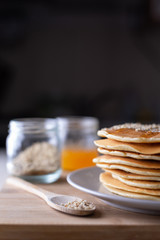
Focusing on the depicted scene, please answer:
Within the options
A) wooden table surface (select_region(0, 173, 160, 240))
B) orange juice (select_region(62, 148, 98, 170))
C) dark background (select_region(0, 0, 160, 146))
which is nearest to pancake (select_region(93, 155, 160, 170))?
wooden table surface (select_region(0, 173, 160, 240))

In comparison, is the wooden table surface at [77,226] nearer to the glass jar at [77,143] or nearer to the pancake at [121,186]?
the pancake at [121,186]

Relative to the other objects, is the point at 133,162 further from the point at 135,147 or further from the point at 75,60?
the point at 75,60

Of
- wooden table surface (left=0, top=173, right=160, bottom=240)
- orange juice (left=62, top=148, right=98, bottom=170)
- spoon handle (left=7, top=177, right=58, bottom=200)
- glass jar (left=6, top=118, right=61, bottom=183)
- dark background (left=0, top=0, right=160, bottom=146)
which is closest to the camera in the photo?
wooden table surface (left=0, top=173, right=160, bottom=240)

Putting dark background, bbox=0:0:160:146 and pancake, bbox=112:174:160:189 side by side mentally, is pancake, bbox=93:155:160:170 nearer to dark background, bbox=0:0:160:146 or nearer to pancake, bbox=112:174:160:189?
pancake, bbox=112:174:160:189

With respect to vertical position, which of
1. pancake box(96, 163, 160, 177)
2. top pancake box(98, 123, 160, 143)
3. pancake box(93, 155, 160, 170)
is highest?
top pancake box(98, 123, 160, 143)

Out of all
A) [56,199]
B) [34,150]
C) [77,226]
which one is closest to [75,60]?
[34,150]

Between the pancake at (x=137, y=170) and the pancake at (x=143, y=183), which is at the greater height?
the pancake at (x=137, y=170)

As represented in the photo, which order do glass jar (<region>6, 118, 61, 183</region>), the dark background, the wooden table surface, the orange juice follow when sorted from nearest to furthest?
the wooden table surface, glass jar (<region>6, 118, 61, 183</region>), the orange juice, the dark background

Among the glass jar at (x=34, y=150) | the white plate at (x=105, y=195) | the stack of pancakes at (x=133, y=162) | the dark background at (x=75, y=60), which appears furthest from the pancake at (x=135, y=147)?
the dark background at (x=75, y=60)
